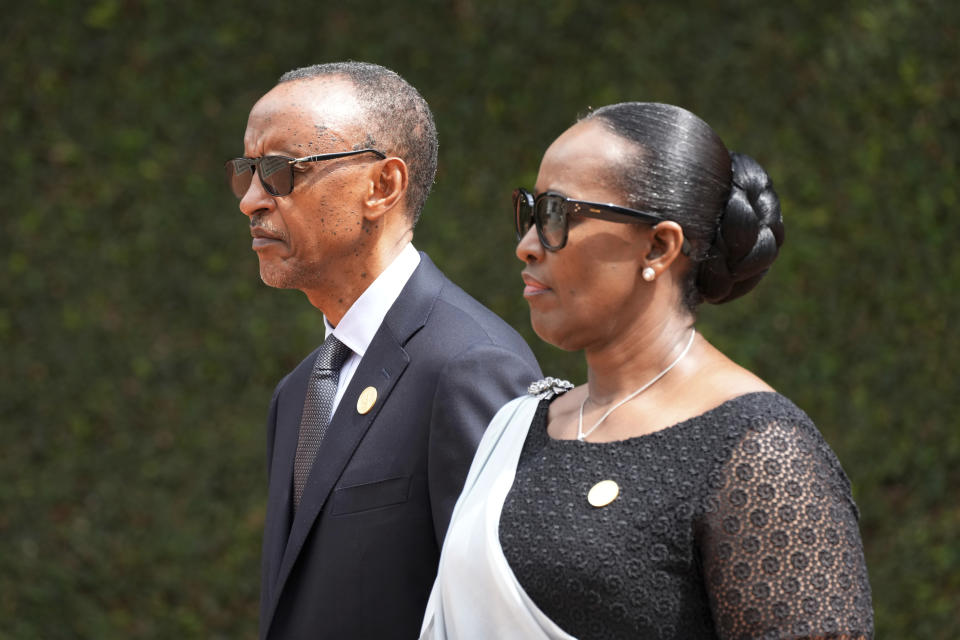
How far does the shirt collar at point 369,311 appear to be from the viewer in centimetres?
270

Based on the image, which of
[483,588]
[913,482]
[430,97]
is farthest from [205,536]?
[483,588]

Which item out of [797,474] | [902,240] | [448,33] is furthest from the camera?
[448,33]

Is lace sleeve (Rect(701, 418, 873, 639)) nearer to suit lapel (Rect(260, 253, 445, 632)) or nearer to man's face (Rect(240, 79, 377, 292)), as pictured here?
suit lapel (Rect(260, 253, 445, 632))

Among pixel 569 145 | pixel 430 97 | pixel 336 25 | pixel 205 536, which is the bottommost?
pixel 205 536

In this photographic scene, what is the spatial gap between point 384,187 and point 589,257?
91 centimetres

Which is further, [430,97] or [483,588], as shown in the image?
[430,97]

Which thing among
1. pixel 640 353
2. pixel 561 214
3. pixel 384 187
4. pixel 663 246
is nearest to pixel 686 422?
pixel 640 353

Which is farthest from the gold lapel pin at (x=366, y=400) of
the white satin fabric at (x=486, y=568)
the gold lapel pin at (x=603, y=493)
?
the gold lapel pin at (x=603, y=493)

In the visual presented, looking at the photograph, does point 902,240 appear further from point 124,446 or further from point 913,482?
point 124,446

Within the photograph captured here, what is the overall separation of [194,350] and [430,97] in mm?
1522

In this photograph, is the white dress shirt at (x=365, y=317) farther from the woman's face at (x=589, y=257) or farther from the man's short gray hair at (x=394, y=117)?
the woman's face at (x=589, y=257)

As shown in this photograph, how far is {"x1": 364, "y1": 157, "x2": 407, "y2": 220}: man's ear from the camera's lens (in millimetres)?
2713

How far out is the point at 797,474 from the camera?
170 cm

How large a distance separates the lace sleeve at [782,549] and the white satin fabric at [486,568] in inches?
11.3
